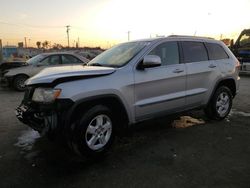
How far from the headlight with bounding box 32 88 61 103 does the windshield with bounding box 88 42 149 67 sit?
50.2 inches

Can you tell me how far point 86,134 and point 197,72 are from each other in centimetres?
274

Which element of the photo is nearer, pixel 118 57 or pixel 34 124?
pixel 34 124

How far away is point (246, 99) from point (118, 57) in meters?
5.52

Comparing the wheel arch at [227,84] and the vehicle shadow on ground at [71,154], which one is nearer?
the vehicle shadow on ground at [71,154]

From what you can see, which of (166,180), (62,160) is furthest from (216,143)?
(62,160)

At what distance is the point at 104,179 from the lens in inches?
144

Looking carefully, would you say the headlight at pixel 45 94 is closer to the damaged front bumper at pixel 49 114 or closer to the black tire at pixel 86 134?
the damaged front bumper at pixel 49 114

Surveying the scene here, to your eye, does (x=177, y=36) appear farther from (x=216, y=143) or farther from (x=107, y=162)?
(x=107, y=162)

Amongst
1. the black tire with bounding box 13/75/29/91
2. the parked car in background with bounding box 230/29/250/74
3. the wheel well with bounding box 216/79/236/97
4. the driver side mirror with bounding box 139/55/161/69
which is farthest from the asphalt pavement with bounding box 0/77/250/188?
the parked car in background with bounding box 230/29/250/74

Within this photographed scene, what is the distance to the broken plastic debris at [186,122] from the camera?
605 centimetres

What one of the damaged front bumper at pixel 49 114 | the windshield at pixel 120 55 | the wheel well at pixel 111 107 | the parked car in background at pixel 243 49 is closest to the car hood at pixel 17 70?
the windshield at pixel 120 55

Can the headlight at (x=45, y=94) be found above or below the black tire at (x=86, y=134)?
above

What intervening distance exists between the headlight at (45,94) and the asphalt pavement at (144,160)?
2.09 feet

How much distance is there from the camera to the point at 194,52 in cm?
571
